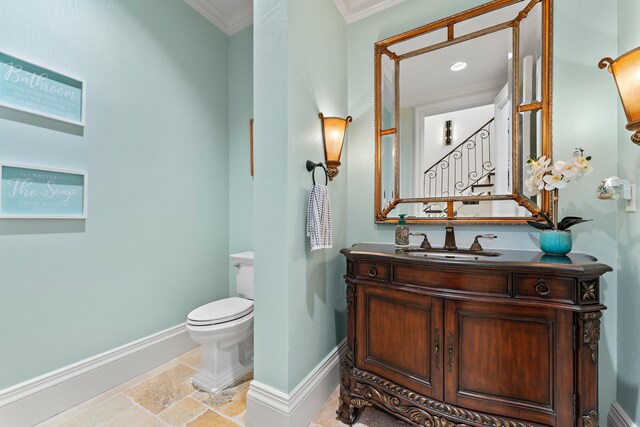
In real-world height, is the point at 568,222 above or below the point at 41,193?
below

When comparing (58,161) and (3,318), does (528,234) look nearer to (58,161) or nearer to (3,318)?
(58,161)

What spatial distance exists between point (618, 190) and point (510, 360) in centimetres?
96

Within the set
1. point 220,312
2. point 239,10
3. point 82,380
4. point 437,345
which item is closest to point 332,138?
point 437,345

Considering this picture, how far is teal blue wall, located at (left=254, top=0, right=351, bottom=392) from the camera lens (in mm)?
1392

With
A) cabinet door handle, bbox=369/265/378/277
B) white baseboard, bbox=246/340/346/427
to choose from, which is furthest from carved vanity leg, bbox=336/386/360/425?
cabinet door handle, bbox=369/265/378/277

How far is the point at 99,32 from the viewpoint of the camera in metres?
1.79

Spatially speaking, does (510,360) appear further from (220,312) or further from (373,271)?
(220,312)

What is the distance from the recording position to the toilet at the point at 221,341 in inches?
68.6

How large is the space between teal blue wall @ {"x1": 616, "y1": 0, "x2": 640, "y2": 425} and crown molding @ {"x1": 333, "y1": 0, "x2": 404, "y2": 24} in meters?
1.28

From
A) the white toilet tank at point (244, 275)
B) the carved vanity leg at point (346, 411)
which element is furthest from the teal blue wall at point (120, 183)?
the carved vanity leg at point (346, 411)

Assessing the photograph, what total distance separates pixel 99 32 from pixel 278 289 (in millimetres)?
2099

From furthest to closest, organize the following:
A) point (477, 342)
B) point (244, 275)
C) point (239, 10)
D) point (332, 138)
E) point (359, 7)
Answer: point (239, 10) → point (244, 275) → point (359, 7) → point (332, 138) → point (477, 342)

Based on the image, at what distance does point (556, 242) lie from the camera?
1.27 m

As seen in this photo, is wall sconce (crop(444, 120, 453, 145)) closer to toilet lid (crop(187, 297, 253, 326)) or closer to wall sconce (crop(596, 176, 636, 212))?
wall sconce (crop(596, 176, 636, 212))
